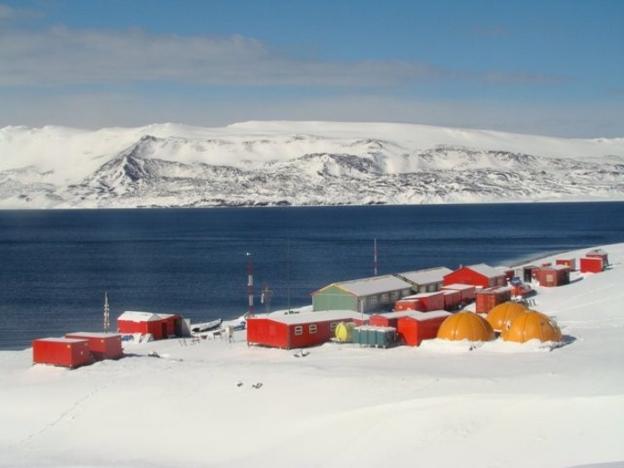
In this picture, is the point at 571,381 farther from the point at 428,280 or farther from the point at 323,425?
the point at 428,280

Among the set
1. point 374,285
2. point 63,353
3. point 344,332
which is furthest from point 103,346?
point 374,285

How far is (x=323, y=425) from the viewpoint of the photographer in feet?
67.6

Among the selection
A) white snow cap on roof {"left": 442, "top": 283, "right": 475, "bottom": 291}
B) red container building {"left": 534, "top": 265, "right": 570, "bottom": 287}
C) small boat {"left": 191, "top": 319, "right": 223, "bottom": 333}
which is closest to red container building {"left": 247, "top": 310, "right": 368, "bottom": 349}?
small boat {"left": 191, "top": 319, "right": 223, "bottom": 333}

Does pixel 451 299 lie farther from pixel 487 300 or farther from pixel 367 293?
pixel 367 293

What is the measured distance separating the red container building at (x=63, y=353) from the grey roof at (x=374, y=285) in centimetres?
1412

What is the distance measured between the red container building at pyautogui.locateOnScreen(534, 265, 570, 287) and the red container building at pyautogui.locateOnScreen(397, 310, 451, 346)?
1717cm

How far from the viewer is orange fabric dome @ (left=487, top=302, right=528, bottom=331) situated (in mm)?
30172

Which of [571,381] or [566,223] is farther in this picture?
[566,223]

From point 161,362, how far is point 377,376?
778cm

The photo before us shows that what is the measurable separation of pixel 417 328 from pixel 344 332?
8.83ft

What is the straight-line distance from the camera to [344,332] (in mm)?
30562

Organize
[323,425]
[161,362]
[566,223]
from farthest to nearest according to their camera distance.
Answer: [566,223], [161,362], [323,425]

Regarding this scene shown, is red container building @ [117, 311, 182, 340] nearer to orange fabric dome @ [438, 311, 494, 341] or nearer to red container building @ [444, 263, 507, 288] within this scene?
orange fabric dome @ [438, 311, 494, 341]

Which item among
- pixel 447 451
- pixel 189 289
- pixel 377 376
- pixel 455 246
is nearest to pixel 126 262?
pixel 189 289
